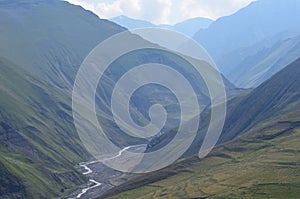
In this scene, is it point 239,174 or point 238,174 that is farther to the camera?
point 238,174

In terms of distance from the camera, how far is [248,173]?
153m

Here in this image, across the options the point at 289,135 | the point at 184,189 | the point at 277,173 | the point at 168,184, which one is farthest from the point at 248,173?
the point at 289,135

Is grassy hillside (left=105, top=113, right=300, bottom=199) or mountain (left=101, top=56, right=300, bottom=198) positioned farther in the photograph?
mountain (left=101, top=56, right=300, bottom=198)

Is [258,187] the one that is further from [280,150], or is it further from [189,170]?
[189,170]

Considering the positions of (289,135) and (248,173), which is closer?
(248,173)

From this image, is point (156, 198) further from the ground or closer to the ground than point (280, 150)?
closer to the ground

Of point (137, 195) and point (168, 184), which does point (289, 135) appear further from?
point (137, 195)

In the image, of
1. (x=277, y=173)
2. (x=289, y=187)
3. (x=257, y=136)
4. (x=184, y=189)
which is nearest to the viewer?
(x=289, y=187)

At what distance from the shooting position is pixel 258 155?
6875 inches

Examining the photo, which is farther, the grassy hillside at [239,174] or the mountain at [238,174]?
the mountain at [238,174]

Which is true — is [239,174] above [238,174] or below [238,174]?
above

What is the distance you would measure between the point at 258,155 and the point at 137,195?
43846mm

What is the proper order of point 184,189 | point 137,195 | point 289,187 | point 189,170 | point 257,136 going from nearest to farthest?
1. point 289,187
2. point 184,189
3. point 137,195
4. point 189,170
5. point 257,136

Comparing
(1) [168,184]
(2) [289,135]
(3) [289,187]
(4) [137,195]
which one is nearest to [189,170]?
(1) [168,184]
